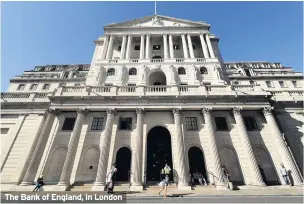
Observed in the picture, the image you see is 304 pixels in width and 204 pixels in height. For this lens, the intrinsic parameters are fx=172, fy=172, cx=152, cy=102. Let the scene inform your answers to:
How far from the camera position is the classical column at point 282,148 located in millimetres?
15156

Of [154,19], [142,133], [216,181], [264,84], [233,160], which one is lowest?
[216,181]

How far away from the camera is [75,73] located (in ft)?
153

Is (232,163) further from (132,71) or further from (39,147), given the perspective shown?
(39,147)

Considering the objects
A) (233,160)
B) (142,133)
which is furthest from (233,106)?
(142,133)

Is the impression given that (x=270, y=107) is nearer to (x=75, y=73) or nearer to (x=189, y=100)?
(x=189, y=100)

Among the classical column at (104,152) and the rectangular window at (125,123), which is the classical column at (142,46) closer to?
the rectangular window at (125,123)

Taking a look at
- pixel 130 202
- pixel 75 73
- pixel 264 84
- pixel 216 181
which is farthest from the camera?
pixel 75 73

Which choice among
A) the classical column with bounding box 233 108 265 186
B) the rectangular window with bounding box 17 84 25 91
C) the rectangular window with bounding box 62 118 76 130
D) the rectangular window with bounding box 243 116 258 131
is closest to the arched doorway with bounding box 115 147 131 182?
the rectangular window with bounding box 62 118 76 130

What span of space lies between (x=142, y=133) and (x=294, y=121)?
1768 centimetres

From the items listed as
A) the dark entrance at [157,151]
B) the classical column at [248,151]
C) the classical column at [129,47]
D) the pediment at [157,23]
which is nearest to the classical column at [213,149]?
the classical column at [248,151]

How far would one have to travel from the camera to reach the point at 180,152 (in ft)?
53.6

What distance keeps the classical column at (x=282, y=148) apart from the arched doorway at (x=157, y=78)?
46.8 feet

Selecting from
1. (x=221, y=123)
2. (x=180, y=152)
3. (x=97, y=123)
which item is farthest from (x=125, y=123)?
(x=221, y=123)

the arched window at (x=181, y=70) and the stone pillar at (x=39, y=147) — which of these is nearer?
the stone pillar at (x=39, y=147)
